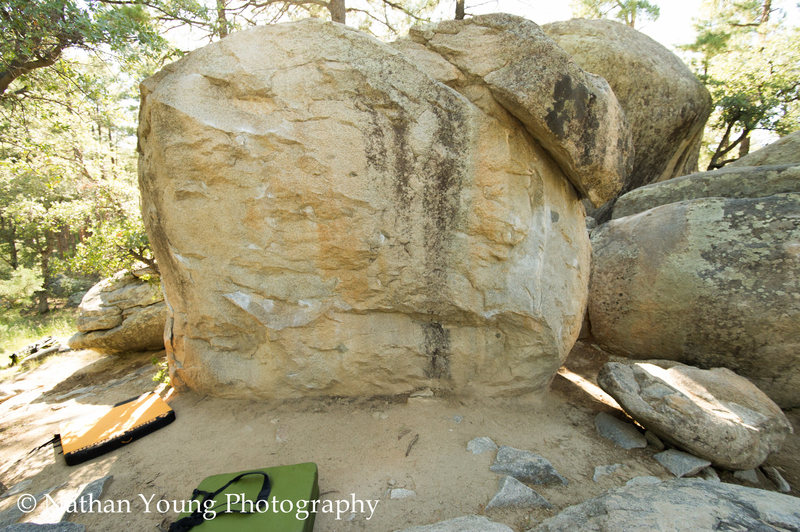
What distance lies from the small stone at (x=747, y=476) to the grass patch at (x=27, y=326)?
10408mm

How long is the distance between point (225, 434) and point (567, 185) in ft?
11.8

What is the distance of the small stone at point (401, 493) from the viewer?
2205 millimetres

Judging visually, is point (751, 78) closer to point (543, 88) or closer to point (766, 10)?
point (766, 10)

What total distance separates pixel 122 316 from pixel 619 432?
7296 millimetres

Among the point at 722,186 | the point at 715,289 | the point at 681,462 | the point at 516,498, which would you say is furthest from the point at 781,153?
the point at 516,498

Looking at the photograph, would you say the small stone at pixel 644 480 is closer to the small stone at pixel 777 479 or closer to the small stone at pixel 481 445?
the small stone at pixel 481 445

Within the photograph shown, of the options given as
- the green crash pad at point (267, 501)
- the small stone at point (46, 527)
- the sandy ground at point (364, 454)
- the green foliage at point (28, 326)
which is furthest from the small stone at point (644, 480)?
the green foliage at point (28, 326)

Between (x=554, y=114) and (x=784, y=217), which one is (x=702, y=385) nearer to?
(x=784, y=217)

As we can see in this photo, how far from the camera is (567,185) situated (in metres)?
3.29

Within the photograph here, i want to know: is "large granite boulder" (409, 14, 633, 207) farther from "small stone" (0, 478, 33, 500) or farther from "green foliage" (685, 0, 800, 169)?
"green foliage" (685, 0, 800, 169)

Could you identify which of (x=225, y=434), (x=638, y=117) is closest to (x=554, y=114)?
(x=225, y=434)

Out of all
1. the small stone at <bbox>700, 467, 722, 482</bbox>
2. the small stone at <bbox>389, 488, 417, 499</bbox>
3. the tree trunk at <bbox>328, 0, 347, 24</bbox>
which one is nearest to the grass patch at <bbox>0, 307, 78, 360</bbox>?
the tree trunk at <bbox>328, 0, 347, 24</bbox>

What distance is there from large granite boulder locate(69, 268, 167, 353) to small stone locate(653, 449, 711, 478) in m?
6.92

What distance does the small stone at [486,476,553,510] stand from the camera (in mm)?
2109
